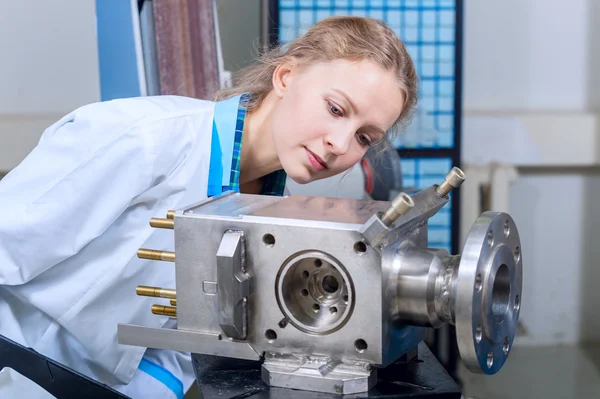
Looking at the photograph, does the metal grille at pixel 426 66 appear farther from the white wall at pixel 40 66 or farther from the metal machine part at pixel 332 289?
the metal machine part at pixel 332 289

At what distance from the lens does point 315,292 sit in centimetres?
66

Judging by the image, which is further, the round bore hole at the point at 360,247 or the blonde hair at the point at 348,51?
the blonde hair at the point at 348,51

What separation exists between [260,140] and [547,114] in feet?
5.81

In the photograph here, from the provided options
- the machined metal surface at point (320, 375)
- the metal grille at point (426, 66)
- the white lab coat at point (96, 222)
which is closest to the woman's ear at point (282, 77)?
the white lab coat at point (96, 222)

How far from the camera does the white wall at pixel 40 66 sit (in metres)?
2.43

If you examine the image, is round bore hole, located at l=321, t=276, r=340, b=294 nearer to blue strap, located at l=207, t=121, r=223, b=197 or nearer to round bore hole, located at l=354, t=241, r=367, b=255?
round bore hole, located at l=354, t=241, r=367, b=255

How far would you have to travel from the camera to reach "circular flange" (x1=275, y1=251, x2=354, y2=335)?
62 cm

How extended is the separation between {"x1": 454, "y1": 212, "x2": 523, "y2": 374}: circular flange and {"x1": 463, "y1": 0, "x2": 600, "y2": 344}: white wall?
197cm

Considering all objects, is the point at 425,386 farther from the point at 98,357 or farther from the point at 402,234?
the point at 98,357

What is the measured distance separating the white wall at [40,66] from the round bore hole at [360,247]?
204cm

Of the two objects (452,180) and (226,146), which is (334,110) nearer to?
(226,146)

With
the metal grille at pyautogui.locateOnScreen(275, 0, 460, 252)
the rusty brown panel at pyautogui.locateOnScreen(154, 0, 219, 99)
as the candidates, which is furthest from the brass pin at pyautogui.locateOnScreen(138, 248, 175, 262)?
the metal grille at pyautogui.locateOnScreen(275, 0, 460, 252)

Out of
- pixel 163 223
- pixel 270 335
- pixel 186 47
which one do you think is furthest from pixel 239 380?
pixel 186 47

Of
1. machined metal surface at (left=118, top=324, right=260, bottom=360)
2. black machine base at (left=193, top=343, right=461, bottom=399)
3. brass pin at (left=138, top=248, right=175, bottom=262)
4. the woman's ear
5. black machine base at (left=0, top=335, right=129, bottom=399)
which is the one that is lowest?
black machine base at (left=0, top=335, right=129, bottom=399)
